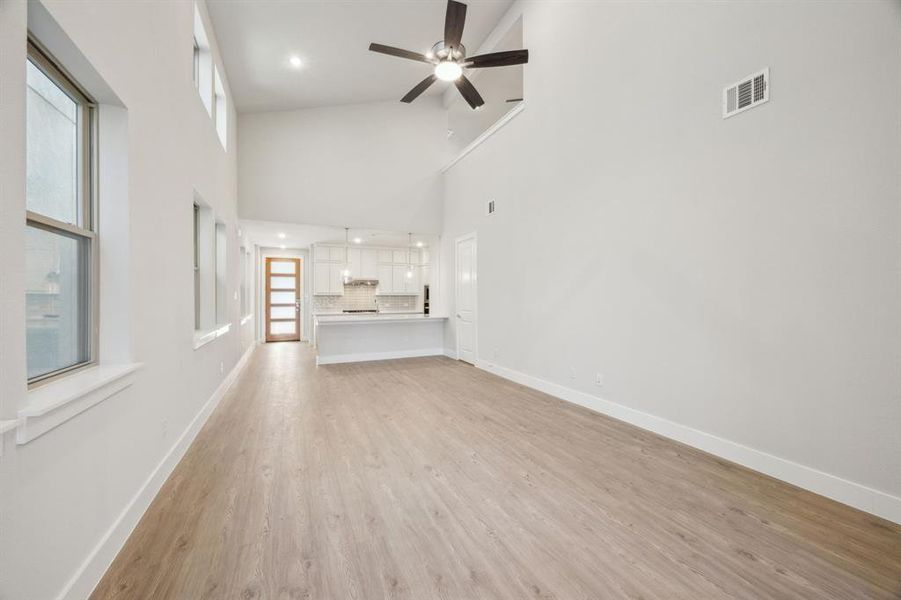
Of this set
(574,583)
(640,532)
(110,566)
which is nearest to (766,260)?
(640,532)

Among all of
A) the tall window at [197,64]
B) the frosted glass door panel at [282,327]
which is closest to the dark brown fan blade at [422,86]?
the tall window at [197,64]

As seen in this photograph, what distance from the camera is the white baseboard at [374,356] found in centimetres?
653

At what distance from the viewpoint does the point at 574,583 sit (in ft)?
4.94

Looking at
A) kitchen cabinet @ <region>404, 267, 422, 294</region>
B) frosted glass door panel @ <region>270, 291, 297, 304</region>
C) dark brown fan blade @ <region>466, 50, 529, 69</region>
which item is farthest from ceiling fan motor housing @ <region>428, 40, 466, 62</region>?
frosted glass door panel @ <region>270, 291, 297, 304</region>

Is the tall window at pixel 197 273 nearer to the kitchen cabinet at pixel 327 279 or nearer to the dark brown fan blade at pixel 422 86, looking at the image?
the dark brown fan blade at pixel 422 86

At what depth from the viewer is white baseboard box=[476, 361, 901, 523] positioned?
196 centimetres

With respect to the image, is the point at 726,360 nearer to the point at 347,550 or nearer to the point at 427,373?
the point at 347,550

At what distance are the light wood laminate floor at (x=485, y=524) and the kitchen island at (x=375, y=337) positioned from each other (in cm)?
326

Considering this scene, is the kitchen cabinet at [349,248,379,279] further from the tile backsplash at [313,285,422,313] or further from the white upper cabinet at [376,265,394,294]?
the tile backsplash at [313,285,422,313]

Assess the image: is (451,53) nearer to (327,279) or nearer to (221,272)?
(221,272)

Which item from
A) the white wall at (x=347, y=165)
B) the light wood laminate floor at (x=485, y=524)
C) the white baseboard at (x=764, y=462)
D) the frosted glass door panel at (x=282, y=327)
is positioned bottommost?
the light wood laminate floor at (x=485, y=524)

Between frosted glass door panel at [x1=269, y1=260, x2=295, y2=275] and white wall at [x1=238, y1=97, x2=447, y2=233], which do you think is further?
frosted glass door panel at [x1=269, y1=260, x2=295, y2=275]

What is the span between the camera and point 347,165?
6.73 meters

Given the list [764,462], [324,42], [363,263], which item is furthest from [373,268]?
[764,462]
